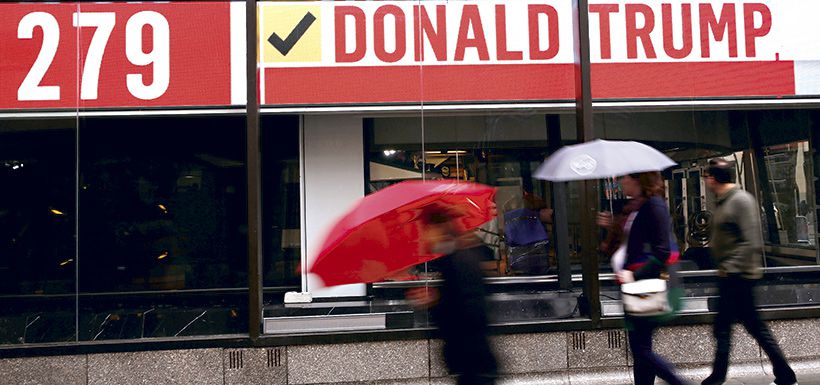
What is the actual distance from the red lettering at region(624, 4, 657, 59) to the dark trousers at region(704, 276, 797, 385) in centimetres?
290

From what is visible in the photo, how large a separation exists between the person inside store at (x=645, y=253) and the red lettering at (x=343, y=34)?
3302 millimetres

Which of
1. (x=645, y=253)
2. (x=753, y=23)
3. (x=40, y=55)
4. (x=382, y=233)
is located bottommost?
(x=645, y=253)

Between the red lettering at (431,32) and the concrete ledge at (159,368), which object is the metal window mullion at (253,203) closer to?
the concrete ledge at (159,368)

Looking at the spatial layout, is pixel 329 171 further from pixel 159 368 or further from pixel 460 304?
pixel 460 304

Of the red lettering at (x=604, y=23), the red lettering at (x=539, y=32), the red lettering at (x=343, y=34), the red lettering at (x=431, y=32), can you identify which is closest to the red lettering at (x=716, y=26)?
the red lettering at (x=604, y=23)

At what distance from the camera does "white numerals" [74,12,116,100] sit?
6.52 metres

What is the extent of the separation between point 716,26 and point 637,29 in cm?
85

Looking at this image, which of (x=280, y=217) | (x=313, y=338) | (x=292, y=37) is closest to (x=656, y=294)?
(x=313, y=338)

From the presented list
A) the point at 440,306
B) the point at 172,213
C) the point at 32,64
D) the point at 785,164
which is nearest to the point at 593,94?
the point at 785,164

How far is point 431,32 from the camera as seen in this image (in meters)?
6.89

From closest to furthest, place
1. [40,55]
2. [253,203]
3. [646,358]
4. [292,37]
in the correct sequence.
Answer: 1. [646,358]
2. [253,203]
3. [40,55]
4. [292,37]

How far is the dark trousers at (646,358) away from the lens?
4418mm

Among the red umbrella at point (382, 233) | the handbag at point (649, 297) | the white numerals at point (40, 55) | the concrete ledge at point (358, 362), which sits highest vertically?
the white numerals at point (40, 55)

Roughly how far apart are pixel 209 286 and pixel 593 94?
4.89m
